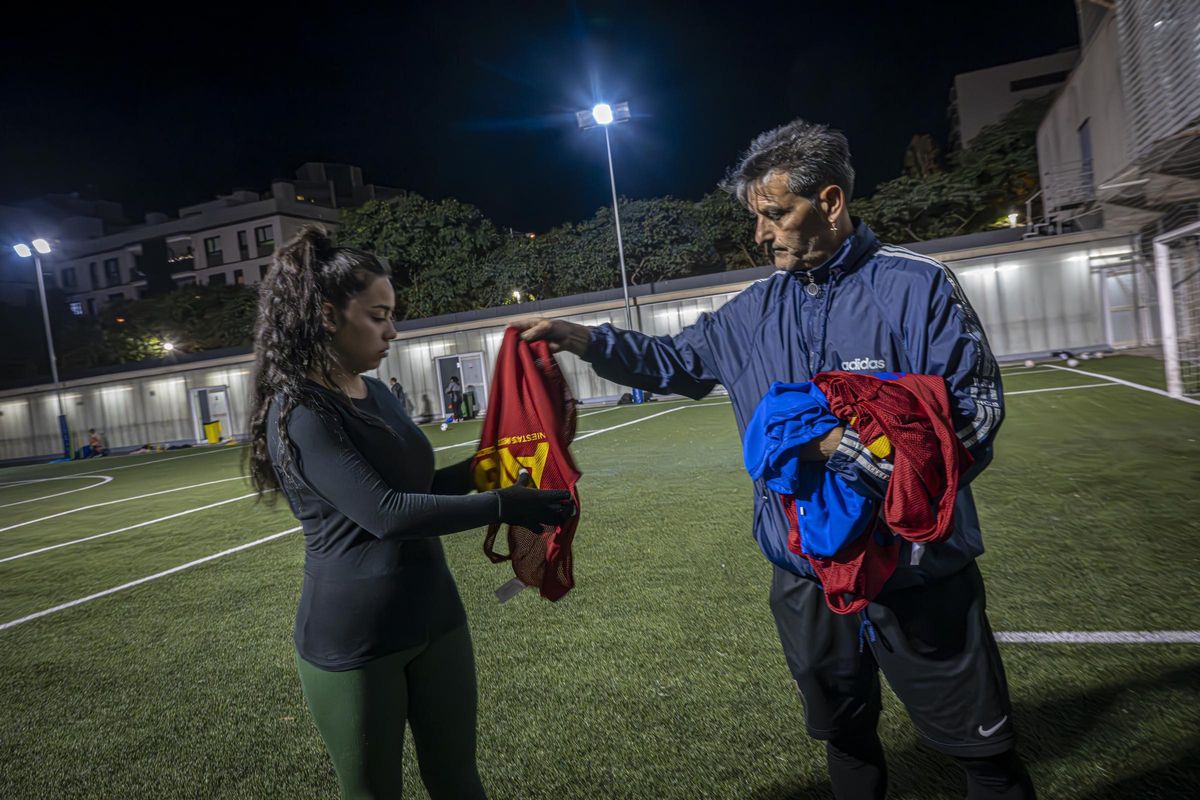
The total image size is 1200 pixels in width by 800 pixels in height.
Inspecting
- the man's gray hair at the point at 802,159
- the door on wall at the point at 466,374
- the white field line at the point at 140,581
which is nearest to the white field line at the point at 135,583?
the white field line at the point at 140,581

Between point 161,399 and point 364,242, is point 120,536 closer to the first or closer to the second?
point 161,399

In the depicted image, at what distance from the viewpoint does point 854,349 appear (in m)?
1.78

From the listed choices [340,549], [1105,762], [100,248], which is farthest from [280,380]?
[100,248]

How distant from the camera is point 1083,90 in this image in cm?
2023

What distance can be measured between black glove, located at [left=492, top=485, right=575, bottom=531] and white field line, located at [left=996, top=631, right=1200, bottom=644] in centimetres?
266

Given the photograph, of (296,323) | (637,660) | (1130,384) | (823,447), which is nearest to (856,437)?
(823,447)

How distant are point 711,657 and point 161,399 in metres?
30.6

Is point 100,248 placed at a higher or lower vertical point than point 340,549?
higher

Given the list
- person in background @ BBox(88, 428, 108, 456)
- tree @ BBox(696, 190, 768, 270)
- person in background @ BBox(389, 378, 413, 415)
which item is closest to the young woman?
person in background @ BBox(389, 378, 413, 415)

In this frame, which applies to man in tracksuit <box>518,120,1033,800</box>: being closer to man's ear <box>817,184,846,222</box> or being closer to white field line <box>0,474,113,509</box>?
man's ear <box>817,184,846,222</box>

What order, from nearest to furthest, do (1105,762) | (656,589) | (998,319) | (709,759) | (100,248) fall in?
(1105,762)
(709,759)
(656,589)
(998,319)
(100,248)

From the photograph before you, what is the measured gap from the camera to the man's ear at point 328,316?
1.78 meters

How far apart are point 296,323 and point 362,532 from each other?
0.55m

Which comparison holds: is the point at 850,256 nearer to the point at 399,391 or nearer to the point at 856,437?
the point at 856,437
